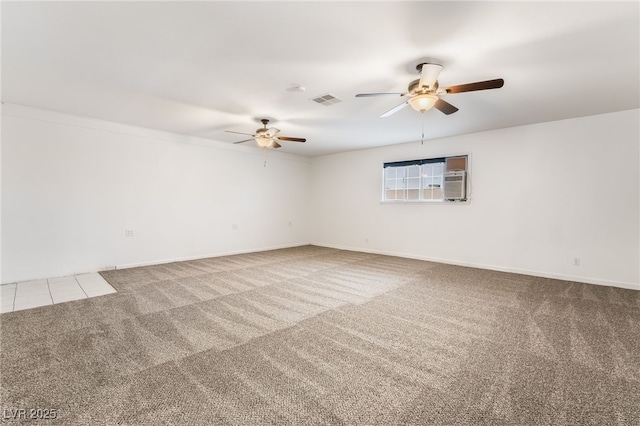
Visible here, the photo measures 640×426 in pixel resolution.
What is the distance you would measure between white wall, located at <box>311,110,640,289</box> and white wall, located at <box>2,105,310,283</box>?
366 centimetres

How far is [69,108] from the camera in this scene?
439 cm

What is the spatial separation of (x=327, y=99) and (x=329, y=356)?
314 centimetres

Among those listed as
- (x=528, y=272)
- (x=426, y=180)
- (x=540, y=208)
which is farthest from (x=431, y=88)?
(x=528, y=272)

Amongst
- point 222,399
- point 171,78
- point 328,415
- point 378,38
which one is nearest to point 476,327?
point 328,415

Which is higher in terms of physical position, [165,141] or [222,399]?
[165,141]

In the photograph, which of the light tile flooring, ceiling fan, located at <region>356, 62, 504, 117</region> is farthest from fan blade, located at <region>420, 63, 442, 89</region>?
the light tile flooring

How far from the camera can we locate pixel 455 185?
5816 mm

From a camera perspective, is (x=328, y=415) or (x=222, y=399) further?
(x=222, y=399)

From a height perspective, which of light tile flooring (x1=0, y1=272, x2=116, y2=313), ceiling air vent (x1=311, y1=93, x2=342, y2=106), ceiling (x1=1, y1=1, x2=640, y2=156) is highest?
ceiling air vent (x1=311, y1=93, x2=342, y2=106)

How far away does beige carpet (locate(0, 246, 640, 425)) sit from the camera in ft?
5.71

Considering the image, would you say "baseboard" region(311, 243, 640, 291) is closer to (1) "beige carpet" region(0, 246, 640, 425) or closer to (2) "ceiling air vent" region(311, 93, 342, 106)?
(1) "beige carpet" region(0, 246, 640, 425)

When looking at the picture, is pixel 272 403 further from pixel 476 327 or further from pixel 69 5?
pixel 69 5

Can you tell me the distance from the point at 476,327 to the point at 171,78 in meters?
4.36

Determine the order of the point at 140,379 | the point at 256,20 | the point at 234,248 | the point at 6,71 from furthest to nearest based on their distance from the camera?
the point at 234,248
the point at 6,71
the point at 256,20
the point at 140,379
